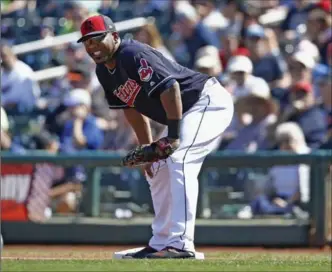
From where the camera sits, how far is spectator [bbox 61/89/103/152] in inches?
495

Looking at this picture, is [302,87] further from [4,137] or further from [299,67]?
[4,137]

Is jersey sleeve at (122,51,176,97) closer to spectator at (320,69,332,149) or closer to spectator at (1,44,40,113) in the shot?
spectator at (320,69,332,149)

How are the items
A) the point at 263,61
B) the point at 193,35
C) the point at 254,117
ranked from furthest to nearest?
1. the point at 193,35
2. the point at 263,61
3. the point at 254,117

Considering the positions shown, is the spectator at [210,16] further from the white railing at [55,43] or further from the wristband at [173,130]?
the wristband at [173,130]

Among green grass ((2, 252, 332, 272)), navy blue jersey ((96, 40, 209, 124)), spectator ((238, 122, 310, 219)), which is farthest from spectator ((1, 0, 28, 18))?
green grass ((2, 252, 332, 272))

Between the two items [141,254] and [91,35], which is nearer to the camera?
[91,35]

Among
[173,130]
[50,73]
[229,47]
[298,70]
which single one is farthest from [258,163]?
[50,73]

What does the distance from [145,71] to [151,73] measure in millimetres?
53

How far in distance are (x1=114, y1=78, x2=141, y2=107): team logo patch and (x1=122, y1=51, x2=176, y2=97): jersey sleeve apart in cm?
10

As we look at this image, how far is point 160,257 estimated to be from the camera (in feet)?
22.7

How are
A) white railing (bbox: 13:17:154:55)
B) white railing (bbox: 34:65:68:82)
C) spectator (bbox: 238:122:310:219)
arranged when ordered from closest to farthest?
spectator (bbox: 238:122:310:219)
white railing (bbox: 34:65:68:82)
white railing (bbox: 13:17:154:55)

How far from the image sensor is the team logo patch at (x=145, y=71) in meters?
6.81

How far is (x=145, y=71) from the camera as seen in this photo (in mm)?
6828

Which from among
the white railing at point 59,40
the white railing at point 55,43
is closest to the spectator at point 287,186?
the white railing at point 55,43
